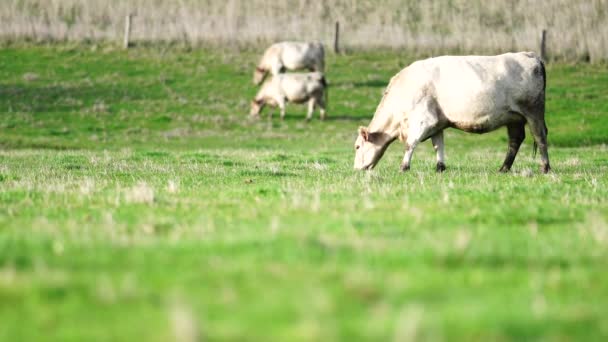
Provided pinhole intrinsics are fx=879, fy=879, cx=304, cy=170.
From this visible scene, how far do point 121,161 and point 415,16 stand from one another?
1404 inches

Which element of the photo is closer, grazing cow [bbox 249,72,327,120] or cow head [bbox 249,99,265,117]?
grazing cow [bbox 249,72,327,120]

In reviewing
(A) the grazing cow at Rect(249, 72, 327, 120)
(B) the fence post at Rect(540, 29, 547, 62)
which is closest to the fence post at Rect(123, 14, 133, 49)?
(A) the grazing cow at Rect(249, 72, 327, 120)

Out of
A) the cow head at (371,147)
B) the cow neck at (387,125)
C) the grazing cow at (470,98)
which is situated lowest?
the cow head at (371,147)

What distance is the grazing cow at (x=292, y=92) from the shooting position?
34.2m

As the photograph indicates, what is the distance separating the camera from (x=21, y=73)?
37406 mm

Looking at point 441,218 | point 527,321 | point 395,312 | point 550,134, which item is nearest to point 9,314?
point 395,312

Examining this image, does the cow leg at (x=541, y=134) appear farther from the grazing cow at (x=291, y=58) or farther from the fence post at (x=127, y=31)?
the fence post at (x=127, y=31)

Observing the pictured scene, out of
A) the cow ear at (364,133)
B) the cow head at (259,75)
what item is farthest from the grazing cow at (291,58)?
the cow ear at (364,133)

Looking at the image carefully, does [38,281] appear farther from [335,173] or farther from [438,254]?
[335,173]

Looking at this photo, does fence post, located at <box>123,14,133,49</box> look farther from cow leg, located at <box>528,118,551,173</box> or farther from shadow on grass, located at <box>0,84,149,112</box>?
cow leg, located at <box>528,118,551,173</box>

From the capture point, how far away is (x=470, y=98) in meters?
14.2

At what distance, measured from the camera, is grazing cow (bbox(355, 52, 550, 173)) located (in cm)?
1414

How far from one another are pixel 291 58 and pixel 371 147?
78.4 feet

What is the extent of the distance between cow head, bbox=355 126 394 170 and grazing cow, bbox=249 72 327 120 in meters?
18.3
